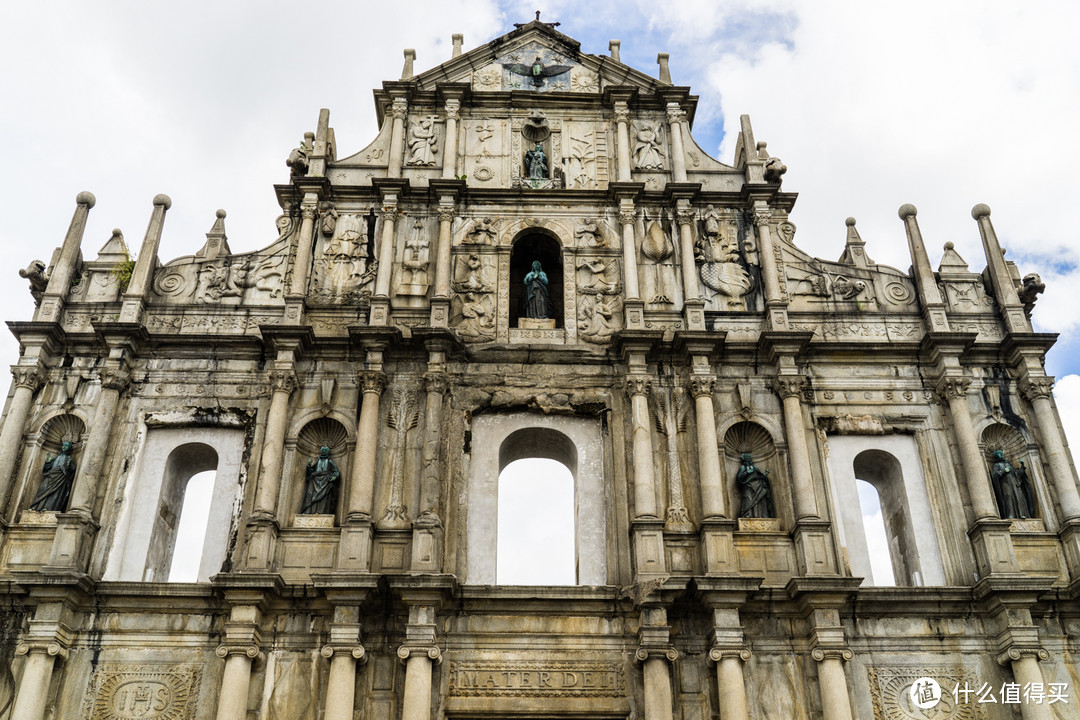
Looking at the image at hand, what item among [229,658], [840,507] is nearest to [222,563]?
[229,658]

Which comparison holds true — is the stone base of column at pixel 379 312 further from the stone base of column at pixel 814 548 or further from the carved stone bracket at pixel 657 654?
the stone base of column at pixel 814 548

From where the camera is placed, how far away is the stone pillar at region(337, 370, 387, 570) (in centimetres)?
1356

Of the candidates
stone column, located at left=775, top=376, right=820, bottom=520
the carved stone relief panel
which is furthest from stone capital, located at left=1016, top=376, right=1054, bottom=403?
the carved stone relief panel

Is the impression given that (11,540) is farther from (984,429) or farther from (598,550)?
(984,429)

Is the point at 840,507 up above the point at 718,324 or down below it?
below

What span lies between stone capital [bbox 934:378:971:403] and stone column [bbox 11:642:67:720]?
527 inches

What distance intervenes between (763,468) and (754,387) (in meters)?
1.31

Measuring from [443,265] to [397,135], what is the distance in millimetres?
3252

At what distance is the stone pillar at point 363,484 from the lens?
13.6 m

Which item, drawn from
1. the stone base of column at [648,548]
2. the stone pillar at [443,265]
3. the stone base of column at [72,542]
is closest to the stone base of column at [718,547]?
the stone base of column at [648,548]

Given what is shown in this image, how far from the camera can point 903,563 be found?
1529cm

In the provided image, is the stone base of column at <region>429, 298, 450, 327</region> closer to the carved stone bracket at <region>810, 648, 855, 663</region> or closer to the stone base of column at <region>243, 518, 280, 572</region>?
the stone base of column at <region>243, 518, 280, 572</region>

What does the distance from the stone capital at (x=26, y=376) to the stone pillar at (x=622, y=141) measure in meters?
10.1

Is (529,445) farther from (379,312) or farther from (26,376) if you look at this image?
(26,376)
